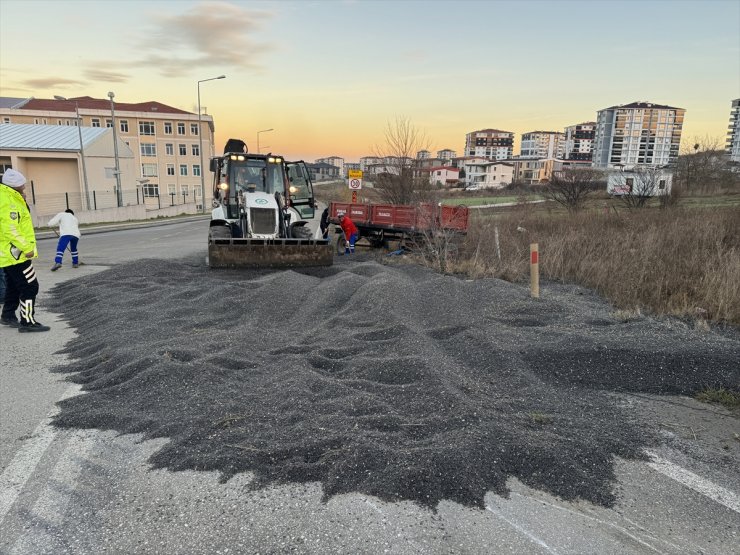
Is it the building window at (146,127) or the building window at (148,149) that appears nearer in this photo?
the building window at (146,127)

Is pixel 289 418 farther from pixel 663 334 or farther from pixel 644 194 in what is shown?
pixel 644 194

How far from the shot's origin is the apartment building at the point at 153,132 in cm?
6675

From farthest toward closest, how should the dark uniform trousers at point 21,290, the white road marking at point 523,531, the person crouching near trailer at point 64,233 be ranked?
the person crouching near trailer at point 64,233, the dark uniform trousers at point 21,290, the white road marking at point 523,531

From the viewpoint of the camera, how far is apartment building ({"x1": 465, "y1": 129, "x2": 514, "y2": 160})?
19000 centimetres

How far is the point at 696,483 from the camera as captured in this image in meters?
3.58

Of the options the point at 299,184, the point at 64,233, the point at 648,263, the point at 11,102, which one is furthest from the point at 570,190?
the point at 11,102

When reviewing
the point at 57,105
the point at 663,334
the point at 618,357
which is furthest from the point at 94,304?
the point at 57,105

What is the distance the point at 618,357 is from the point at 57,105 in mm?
86795

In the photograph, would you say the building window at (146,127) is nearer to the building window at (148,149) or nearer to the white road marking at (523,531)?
the building window at (148,149)

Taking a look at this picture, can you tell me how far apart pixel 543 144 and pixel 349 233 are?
181205 millimetres

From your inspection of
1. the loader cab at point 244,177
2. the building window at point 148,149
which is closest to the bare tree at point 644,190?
the loader cab at point 244,177

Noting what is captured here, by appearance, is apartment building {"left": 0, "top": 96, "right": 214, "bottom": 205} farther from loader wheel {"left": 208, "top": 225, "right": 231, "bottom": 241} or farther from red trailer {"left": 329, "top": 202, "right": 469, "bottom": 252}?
loader wheel {"left": 208, "top": 225, "right": 231, "bottom": 241}

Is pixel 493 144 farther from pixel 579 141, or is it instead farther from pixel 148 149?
pixel 148 149

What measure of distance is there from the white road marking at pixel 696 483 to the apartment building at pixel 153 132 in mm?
68027
